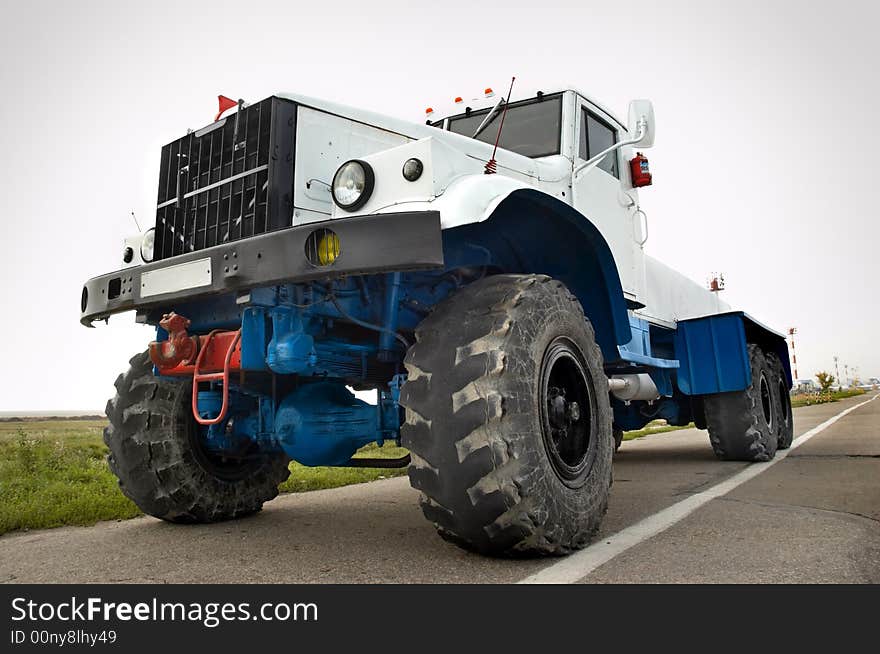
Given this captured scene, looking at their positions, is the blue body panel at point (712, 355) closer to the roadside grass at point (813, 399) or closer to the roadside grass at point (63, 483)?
the roadside grass at point (63, 483)

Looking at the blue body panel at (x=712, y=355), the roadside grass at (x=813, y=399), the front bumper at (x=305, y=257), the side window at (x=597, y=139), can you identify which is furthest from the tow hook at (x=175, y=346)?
the roadside grass at (x=813, y=399)

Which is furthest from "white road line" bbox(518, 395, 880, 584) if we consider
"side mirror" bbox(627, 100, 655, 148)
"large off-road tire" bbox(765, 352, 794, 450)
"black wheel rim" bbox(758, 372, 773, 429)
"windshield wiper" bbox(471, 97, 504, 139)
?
"large off-road tire" bbox(765, 352, 794, 450)

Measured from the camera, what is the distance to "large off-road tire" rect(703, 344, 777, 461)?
7.46 metres

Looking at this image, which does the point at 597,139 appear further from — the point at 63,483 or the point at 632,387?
the point at 63,483

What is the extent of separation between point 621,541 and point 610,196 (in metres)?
2.99

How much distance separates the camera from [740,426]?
7.49 meters

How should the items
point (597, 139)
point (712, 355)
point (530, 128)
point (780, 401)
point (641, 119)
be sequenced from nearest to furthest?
point (641, 119) < point (530, 128) < point (597, 139) < point (712, 355) < point (780, 401)

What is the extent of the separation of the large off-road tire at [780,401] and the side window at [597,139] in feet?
15.4

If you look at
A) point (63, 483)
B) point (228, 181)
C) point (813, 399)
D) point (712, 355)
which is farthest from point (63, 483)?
point (813, 399)

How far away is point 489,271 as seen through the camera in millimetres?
4047

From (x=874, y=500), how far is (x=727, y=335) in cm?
290

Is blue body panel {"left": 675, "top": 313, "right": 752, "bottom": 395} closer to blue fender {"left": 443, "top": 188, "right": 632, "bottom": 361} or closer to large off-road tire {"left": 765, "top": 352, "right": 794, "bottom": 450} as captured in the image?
large off-road tire {"left": 765, "top": 352, "right": 794, "bottom": 450}
